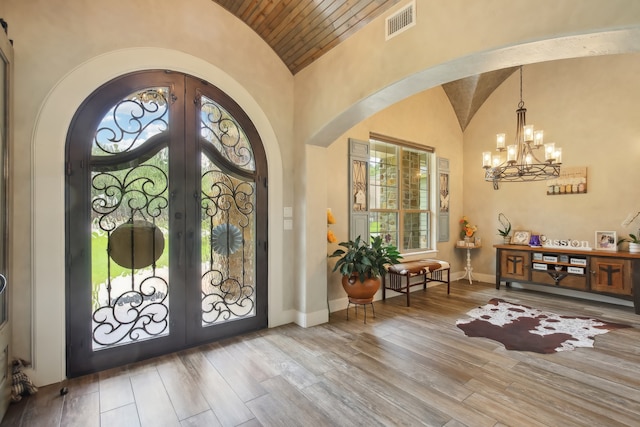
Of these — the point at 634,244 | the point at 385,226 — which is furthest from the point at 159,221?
the point at 634,244

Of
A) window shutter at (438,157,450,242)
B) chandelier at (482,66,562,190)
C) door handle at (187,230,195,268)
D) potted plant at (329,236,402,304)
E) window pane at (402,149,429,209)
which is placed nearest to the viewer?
door handle at (187,230,195,268)

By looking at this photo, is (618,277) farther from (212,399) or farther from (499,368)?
(212,399)

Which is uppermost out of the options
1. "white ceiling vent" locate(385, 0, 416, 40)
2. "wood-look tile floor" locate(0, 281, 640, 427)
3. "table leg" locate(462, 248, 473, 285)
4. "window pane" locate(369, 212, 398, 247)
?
"white ceiling vent" locate(385, 0, 416, 40)

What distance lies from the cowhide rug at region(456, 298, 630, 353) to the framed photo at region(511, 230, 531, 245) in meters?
1.64

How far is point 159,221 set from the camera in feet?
9.37

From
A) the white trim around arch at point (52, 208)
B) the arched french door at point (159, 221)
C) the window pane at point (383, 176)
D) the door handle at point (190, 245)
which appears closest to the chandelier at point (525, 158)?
the window pane at point (383, 176)

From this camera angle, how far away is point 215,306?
3.17m

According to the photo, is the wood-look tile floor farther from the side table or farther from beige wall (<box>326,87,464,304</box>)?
the side table

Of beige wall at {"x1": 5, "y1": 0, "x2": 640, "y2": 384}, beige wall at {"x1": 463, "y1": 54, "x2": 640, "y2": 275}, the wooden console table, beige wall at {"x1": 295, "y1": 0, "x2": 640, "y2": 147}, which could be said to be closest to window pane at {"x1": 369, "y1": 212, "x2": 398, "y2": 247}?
beige wall at {"x1": 5, "y1": 0, "x2": 640, "y2": 384}

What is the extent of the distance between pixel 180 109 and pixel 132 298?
6.21ft

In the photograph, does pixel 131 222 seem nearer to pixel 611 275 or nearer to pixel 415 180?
pixel 415 180

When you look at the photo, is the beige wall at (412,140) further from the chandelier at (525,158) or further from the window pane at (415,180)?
the chandelier at (525,158)

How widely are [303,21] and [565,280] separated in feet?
18.0

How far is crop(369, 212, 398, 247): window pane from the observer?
4.96 m
